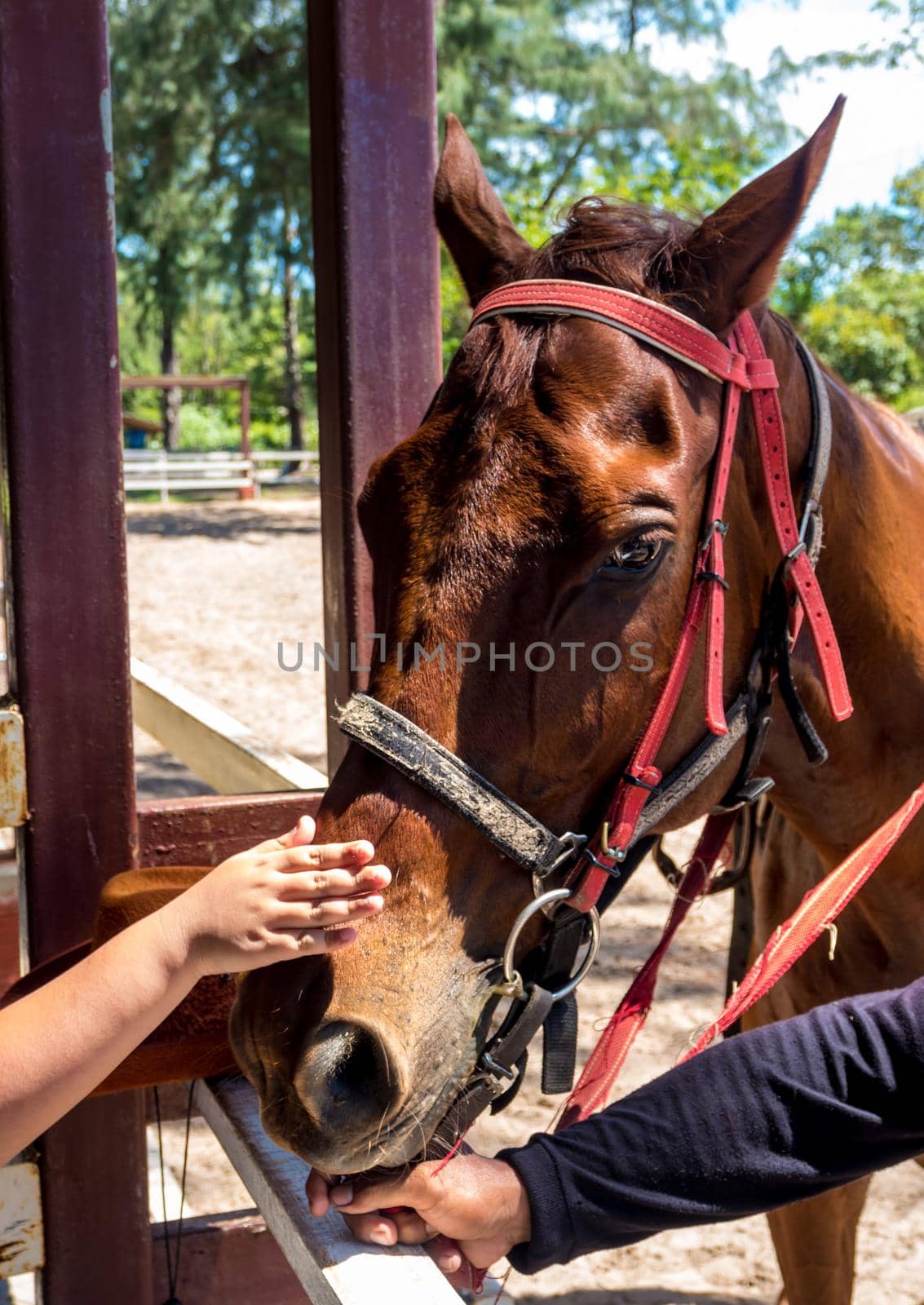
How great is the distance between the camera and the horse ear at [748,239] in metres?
1.45

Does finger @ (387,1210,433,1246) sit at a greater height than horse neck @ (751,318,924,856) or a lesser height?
lesser

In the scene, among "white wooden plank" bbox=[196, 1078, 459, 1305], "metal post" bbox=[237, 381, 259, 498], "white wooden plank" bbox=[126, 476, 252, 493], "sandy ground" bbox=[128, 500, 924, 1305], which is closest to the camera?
"white wooden plank" bbox=[196, 1078, 459, 1305]

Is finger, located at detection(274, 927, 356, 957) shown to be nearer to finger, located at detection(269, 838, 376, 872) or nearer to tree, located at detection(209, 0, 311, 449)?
finger, located at detection(269, 838, 376, 872)

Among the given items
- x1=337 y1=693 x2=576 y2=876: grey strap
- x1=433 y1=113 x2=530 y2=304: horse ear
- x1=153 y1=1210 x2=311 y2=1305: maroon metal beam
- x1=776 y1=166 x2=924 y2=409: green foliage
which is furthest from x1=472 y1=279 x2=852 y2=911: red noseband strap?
x1=776 y1=166 x2=924 y2=409: green foliage

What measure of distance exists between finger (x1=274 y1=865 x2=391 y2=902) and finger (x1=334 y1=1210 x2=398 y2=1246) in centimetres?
34

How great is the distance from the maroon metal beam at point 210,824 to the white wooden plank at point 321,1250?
522mm

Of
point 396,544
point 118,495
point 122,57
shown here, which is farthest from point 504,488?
point 122,57

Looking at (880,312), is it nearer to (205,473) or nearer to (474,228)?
(205,473)

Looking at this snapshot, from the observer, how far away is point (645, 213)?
5.40 feet

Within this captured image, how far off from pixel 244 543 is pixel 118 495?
45.7 ft

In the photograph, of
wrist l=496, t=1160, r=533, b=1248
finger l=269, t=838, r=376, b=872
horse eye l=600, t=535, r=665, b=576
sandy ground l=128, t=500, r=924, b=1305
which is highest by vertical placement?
horse eye l=600, t=535, r=665, b=576

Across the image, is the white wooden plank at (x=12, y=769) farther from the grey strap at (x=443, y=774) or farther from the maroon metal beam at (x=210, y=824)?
the grey strap at (x=443, y=774)

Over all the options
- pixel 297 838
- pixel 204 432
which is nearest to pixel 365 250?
pixel 297 838

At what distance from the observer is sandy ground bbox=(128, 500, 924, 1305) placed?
3.01 m
